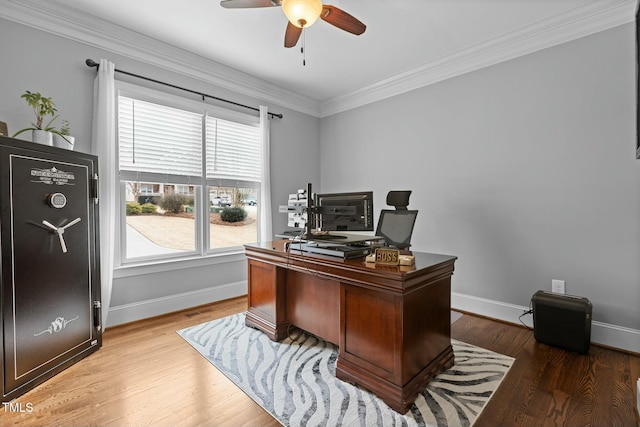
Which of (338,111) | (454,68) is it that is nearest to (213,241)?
(338,111)

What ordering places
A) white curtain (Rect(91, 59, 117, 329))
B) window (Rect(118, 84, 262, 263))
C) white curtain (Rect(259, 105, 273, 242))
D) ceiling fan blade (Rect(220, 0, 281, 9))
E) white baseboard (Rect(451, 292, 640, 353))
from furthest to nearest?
white curtain (Rect(259, 105, 273, 242)), window (Rect(118, 84, 262, 263)), white curtain (Rect(91, 59, 117, 329)), white baseboard (Rect(451, 292, 640, 353)), ceiling fan blade (Rect(220, 0, 281, 9))

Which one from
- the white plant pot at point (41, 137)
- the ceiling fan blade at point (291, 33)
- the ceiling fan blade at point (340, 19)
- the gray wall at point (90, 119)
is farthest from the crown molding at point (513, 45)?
the white plant pot at point (41, 137)

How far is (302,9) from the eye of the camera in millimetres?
1756

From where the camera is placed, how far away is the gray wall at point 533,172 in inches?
93.7

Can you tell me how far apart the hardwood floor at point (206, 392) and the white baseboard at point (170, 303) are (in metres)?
0.37

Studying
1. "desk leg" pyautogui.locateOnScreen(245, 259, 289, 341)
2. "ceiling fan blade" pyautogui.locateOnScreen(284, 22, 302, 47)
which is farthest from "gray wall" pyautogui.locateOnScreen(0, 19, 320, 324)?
"ceiling fan blade" pyautogui.locateOnScreen(284, 22, 302, 47)

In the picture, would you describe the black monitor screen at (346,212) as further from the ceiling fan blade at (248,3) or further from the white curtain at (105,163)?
the white curtain at (105,163)

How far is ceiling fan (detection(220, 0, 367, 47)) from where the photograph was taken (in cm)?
175

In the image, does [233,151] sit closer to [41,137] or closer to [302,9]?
[41,137]

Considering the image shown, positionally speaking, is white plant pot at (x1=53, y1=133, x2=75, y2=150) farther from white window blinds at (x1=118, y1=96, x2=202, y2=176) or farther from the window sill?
the window sill

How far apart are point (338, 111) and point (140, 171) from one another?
2.74 meters

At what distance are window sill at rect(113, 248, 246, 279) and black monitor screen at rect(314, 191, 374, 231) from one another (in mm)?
1839

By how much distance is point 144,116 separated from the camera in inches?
119

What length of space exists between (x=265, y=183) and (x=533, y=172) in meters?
2.88
